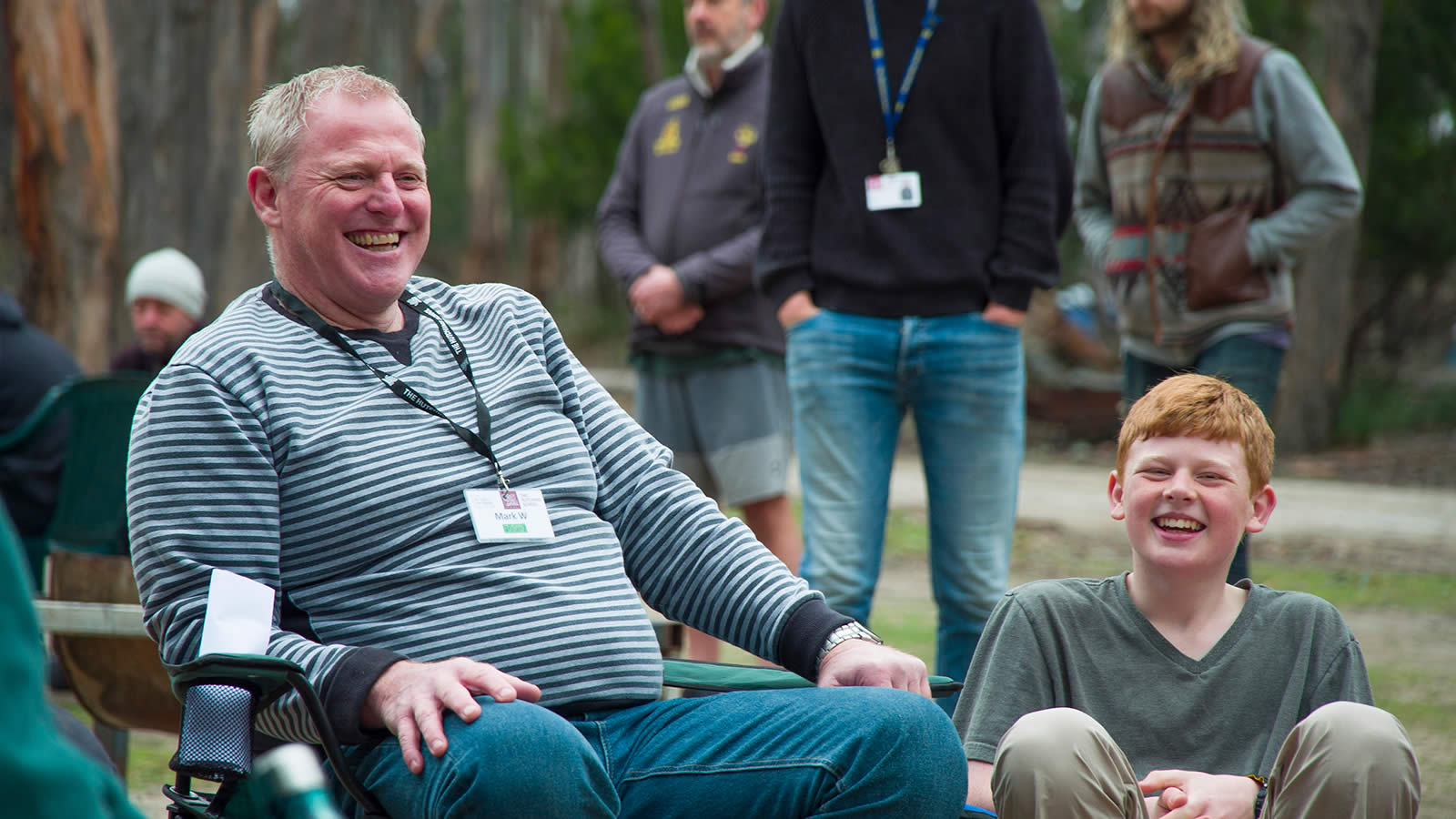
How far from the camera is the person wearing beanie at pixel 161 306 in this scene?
6141mm

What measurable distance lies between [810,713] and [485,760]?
18.2 inches

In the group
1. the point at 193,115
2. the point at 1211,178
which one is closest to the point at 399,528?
the point at 1211,178

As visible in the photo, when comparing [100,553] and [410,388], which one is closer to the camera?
[410,388]

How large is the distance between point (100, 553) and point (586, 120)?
65.5 feet

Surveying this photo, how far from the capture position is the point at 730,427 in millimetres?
4484

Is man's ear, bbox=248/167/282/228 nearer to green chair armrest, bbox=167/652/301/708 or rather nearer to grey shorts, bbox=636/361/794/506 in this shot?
green chair armrest, bbox=167/652/301/708

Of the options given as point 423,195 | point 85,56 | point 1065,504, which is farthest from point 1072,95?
point 423,195

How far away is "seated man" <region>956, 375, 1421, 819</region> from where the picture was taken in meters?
2.13

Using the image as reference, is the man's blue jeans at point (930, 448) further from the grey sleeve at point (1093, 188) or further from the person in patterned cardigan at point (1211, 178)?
the grey sleeve at point (1093, 188)

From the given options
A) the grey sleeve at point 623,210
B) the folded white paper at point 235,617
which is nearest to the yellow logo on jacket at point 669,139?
the grey sleeve at point 623,210

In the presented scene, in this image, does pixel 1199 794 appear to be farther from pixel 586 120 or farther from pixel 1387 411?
pixel 586 120

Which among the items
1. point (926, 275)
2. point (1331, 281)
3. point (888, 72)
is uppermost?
point (888, 72)

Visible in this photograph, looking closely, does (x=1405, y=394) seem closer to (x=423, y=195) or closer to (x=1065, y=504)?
(x=1065, y=504)

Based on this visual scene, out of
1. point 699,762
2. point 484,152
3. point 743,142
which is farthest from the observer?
point 484,152
